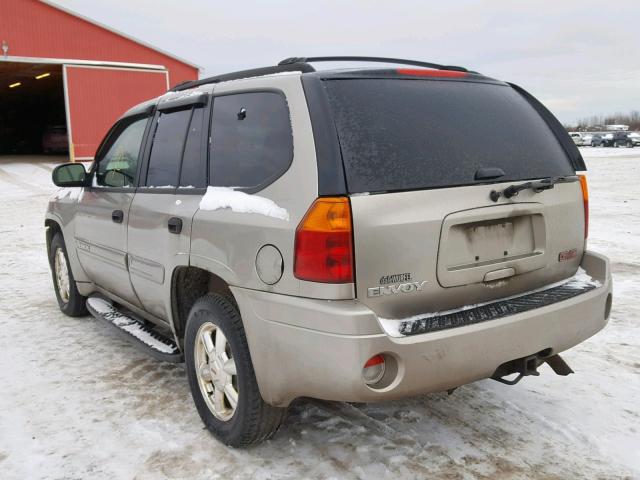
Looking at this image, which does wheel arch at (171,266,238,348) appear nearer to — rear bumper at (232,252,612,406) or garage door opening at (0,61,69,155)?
rear bumper at (232,252,612,406)

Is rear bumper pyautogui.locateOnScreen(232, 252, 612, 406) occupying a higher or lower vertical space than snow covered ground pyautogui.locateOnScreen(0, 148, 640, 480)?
higher

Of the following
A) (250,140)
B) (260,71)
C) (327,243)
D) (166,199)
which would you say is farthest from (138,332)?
(327,243)

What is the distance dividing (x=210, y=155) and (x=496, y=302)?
165 centimetres

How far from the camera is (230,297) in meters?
2.97

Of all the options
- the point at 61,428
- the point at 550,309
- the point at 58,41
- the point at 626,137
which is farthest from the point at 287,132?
the point at 626,137

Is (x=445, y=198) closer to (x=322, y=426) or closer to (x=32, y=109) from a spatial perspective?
(x=322, y=426)

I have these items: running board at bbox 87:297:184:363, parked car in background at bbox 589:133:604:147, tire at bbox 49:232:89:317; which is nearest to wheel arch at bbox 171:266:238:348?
running board at bbox 87:297:184:363

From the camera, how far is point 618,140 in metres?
50.2

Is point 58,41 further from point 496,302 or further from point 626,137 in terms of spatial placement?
point 626,137

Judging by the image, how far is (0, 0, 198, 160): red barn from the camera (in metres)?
19.2

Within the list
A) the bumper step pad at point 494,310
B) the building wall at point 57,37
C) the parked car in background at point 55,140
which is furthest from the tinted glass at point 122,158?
the parked car in background at point 55,140

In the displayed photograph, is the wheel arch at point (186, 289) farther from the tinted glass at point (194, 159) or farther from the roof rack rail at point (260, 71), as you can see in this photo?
the roof rack rail at point (260, 71)

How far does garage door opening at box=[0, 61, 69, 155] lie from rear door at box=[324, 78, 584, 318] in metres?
21.0

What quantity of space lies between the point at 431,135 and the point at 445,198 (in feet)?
1.06
